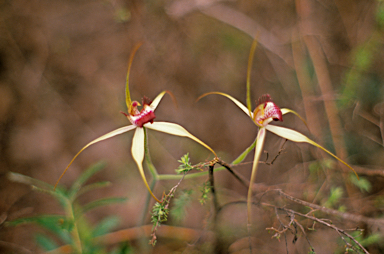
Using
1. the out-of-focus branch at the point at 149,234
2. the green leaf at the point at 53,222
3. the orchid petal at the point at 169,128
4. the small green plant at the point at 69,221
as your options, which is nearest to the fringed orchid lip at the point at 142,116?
the orchid petal at the point at 169,128

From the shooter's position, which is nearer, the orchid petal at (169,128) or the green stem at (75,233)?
the orchid petal at (169,128)

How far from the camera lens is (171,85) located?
2.43 m

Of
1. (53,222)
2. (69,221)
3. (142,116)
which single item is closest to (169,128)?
(142,116)

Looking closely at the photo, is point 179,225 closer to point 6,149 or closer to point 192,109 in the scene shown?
→ point 192,109

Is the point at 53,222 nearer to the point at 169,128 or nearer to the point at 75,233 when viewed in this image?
the point at 75,233

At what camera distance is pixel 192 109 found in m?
2.40

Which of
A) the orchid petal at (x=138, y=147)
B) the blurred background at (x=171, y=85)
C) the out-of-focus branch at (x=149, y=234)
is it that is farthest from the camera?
the blurred background at (x=171, y=85)

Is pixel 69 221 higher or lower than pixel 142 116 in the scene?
lower

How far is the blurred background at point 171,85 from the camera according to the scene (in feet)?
6.42

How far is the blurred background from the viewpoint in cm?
196

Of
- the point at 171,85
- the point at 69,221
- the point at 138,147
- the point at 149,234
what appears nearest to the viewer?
the point at 138,147

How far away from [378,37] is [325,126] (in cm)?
67

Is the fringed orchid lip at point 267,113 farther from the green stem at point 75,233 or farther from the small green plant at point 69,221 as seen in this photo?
the green stem at point 75,233

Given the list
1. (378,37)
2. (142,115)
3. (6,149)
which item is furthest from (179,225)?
(378,37)
